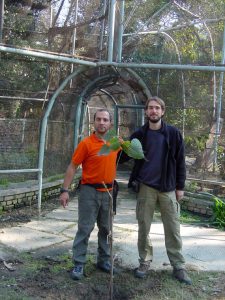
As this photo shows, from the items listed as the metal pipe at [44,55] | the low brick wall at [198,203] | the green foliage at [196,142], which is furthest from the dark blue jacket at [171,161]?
the green foliage at [196,142]

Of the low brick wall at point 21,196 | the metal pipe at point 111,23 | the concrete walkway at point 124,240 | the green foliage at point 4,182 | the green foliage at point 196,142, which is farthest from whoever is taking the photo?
the green foliage at point 196,142

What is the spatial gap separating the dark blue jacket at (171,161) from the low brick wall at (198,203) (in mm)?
3654

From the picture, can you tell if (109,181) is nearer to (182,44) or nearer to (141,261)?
(141,261)

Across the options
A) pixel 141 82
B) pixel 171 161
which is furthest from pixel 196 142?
pixel 171 161

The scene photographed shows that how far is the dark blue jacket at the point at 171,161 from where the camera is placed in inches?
179

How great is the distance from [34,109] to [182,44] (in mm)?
3240

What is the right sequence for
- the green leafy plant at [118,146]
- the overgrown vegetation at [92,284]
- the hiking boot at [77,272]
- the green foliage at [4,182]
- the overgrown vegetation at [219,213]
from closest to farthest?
1. the green leafy plant at [118,146]
2. the overgrown vegetation at [92,284]
3. the hiking boot at [77,272]
4. the overgrown vegetation at [219,213]
5. the green foliage at [4,182]

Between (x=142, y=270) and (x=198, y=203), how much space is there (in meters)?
3.99

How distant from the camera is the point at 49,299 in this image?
3.95 m

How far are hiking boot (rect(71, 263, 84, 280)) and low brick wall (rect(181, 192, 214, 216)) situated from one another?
4.20 metres

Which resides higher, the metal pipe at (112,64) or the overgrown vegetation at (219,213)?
the metal pipe at (112,64)

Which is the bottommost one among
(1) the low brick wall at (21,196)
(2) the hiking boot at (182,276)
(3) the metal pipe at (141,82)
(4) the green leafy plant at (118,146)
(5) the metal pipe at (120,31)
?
(2) the hiking boot at (182,276)

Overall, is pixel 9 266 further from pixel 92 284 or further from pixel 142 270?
pixel 142 270

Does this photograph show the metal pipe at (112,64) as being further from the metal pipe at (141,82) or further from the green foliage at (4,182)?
the green foliage at (4,182)
